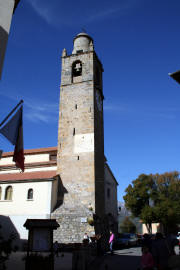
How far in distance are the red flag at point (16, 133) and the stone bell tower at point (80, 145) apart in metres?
11.4

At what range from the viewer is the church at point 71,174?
66.6 feet

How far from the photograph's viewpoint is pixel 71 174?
2231 cm

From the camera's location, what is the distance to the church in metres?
20.3

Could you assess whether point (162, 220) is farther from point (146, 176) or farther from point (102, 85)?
point (102, 85)

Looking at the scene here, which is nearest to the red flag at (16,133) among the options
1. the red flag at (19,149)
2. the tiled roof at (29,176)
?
the red flag at (19,149)

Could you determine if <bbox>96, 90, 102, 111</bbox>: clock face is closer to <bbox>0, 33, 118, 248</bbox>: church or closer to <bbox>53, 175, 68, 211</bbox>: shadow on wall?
<bbox>0, 33, 118, 248</bbox>: church

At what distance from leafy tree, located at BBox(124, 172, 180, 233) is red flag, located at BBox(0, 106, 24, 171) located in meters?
27.5

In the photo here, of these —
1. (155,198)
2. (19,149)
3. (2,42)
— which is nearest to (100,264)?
(19,149)

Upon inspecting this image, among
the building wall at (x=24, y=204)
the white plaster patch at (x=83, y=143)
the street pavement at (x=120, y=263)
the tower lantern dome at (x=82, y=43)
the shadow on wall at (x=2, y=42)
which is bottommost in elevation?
the street pavement at (x=120, y=263)

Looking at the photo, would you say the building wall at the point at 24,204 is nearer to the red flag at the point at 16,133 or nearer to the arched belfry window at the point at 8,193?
the arched belfry window at the point at 8,193

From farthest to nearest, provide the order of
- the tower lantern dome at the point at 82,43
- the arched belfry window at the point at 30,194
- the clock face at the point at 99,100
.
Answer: the tower lantern dome at the point at 82,43
the clock face at the point at 99,100
the arched belfry window at the point at 30,194

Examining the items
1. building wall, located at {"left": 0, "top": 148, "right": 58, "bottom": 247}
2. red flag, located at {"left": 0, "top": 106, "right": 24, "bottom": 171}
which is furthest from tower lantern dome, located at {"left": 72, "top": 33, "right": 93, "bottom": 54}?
red flag, located at {"left": 0, "top": 106, "right": 24, "bottom": 171}

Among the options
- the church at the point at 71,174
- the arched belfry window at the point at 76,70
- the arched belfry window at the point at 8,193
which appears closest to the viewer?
the church at the point at 71,174

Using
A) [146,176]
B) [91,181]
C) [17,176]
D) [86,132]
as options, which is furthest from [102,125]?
[146,176]
